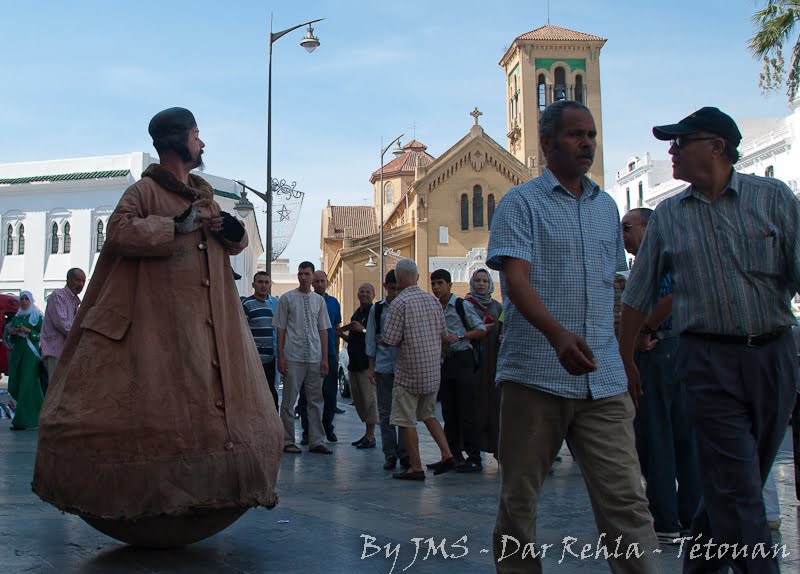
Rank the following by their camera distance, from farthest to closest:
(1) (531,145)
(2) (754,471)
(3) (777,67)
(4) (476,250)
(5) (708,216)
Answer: (1) (531,145), (4) (476,250), (3) (777,67), (5) (708,216), (2) (754,471)

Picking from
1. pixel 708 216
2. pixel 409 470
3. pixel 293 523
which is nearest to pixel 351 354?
pixel 409 470

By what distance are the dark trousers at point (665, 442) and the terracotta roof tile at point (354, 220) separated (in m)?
77.7

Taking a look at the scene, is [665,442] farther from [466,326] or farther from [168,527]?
[466,326]

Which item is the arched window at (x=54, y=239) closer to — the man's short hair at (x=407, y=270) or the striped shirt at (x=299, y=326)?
the striped shirt at (x=299, y=326)

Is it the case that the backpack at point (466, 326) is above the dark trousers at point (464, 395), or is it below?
above

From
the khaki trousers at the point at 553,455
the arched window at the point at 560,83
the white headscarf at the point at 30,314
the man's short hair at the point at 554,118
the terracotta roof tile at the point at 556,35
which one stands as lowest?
the khaki trousers at the point at 553,455

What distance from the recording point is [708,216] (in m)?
3.40

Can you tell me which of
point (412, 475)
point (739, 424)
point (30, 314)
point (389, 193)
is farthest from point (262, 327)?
point (389, 193)

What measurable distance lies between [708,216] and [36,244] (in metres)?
46.5

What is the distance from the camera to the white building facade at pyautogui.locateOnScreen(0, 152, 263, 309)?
144 feet

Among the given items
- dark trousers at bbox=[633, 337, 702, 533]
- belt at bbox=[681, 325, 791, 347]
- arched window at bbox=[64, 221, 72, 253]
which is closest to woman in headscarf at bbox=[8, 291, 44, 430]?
dark trousers at bbox=[633, 337, 702, 533]

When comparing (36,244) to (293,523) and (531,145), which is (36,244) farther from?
(293,523)

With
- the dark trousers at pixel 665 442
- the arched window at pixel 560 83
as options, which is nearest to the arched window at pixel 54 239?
the arched window at pixel 560 83

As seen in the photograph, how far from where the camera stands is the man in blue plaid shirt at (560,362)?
3164mm
